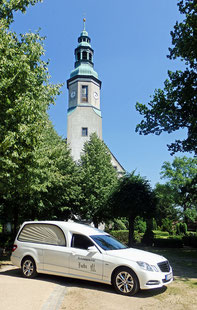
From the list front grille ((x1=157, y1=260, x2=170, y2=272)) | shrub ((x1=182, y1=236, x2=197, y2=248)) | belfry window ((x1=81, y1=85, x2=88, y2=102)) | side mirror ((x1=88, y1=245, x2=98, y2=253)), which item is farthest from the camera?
belfry window ((x1=81, y1=85, x2=88, y2=102))

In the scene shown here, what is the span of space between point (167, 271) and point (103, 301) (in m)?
2.17

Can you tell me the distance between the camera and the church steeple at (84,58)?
40.5 metres

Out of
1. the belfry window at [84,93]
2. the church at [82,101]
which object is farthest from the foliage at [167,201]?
the belfry window at [84,93]

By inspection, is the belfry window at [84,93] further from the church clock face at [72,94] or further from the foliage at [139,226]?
the foliage at [139,226]

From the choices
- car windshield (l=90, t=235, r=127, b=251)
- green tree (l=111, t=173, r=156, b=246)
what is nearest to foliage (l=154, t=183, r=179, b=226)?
green tree (l=111, t=173, r=156, b=246)

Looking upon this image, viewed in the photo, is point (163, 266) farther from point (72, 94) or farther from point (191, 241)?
point (72, 94)

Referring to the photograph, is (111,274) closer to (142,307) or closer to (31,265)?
(142,307)

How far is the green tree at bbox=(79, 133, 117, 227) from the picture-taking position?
26.5 m

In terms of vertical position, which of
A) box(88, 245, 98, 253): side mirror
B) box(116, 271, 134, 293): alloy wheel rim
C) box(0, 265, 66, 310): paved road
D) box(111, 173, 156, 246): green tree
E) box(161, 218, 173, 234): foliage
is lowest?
box(161, 218, 173, 234): foliage

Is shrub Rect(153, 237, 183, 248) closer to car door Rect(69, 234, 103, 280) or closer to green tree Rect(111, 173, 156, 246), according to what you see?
green tree Rect(111, 173, 156, 246)

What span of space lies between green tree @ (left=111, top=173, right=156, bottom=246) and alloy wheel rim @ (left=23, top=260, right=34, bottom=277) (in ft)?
47.8

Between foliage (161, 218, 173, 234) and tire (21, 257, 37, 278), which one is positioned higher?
tire (21, 257, 37, 278)

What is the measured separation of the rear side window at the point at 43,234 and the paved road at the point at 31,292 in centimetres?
118

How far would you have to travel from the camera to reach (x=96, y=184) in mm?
27297
